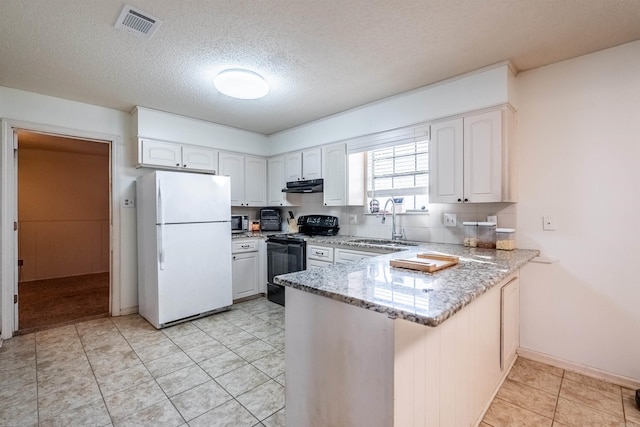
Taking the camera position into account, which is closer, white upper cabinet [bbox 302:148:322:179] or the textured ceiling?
the textured ceiling

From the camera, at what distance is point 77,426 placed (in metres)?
1.68

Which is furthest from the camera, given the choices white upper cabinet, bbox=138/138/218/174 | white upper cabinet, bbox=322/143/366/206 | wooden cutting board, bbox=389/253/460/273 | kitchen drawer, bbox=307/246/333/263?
white upper cabinet, bbox=322/143/366/206

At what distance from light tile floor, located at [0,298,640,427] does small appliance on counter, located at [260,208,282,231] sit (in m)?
1.93

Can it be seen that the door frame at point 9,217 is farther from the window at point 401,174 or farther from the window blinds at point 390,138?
the window at point 401,174

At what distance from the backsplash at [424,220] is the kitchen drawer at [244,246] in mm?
944

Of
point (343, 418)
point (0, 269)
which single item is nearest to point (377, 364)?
point (343, 418)

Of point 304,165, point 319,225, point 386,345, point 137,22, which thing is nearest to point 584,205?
point 386,345

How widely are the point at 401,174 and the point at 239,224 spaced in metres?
2.47

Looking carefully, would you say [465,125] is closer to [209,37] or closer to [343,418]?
[209,37]

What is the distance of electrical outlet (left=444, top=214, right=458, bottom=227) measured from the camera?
283 centimetres

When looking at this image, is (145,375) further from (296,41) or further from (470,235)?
(470,235)

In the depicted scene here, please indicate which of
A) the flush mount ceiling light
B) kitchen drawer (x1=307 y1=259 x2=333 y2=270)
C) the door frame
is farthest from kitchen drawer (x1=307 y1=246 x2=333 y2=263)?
the door frame

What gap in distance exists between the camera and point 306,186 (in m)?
3.93

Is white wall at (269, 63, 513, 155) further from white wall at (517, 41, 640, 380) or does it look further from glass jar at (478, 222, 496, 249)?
glass jar at (478, 222, 496, 249)
